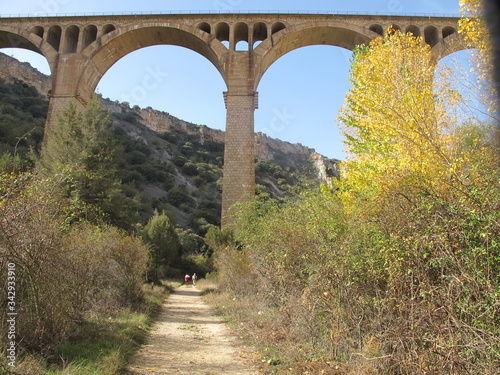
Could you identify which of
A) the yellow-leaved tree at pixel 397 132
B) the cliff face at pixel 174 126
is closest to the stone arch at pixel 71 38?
the yellow-leaved tree at pixel 397 132

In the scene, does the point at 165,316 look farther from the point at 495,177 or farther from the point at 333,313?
the point at 495,177

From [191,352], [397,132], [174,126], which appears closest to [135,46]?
[397,132]

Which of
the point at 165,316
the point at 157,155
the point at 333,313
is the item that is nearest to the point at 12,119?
the point at 157,155

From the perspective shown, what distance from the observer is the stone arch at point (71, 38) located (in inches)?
627

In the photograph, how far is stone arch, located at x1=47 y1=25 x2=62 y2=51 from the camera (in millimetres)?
16312

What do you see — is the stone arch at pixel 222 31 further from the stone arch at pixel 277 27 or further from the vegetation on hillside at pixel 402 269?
the vegetation on hillside at pixel 402 269

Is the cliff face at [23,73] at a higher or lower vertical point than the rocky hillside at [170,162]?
higher

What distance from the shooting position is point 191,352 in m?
4.53

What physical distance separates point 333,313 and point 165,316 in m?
5.39

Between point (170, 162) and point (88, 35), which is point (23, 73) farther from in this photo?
point (88, 35)

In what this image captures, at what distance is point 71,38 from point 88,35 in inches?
34.8

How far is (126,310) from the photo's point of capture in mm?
6820

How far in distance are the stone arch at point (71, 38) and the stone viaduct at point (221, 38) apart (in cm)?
4

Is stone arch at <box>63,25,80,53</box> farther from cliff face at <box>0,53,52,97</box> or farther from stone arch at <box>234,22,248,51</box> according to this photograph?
cliff face at <box>0,53,52,97</box>
